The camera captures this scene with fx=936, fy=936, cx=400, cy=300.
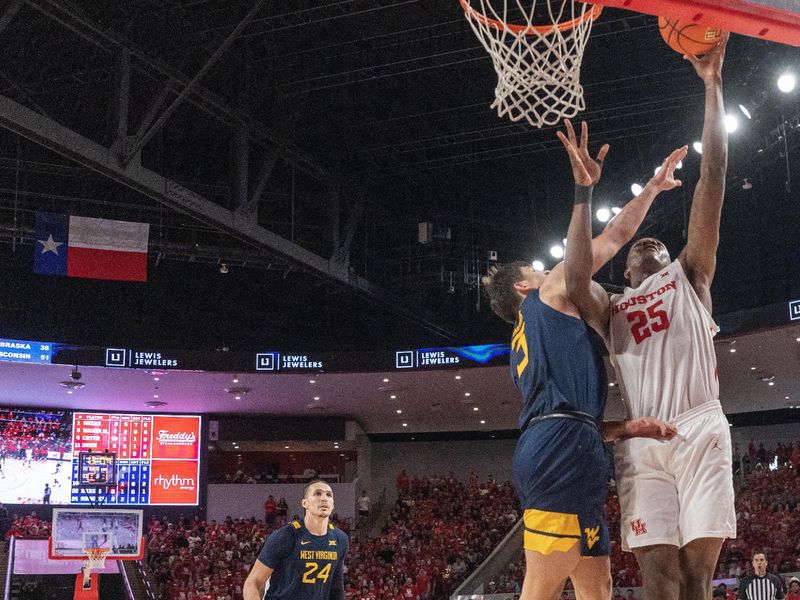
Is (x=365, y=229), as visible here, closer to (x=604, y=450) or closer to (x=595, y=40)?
(x=595, y=40)

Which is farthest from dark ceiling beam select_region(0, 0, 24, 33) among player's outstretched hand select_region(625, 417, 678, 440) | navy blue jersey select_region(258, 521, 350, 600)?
player's outstretched hand select_region(625, 417, 678, 440)

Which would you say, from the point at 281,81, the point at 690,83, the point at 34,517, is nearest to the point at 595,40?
the point at 690,83

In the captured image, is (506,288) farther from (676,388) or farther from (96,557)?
(96,557)

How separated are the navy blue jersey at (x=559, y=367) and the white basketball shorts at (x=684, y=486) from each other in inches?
10.9

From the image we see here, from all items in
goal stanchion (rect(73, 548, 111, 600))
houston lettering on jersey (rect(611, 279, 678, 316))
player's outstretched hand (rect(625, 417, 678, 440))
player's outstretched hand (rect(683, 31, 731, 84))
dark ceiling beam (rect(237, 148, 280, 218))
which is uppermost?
dark ceiling beam (rect(237, 148, 280, 218))

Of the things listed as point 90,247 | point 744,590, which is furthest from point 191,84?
point 744,590

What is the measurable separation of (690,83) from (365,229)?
23.6 feet

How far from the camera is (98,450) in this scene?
82.3 feet

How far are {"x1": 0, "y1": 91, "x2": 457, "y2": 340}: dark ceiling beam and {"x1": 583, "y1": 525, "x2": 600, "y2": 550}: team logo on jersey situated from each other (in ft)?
30.6

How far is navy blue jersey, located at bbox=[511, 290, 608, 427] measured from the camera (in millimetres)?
3520

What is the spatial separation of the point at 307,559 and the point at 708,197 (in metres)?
3.89

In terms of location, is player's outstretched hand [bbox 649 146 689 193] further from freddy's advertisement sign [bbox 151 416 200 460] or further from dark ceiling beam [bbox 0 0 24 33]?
freddy's advertisement sign [bbox 151 416 200 460]

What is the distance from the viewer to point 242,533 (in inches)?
959

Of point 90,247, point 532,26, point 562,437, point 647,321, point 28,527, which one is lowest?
point 28,527
